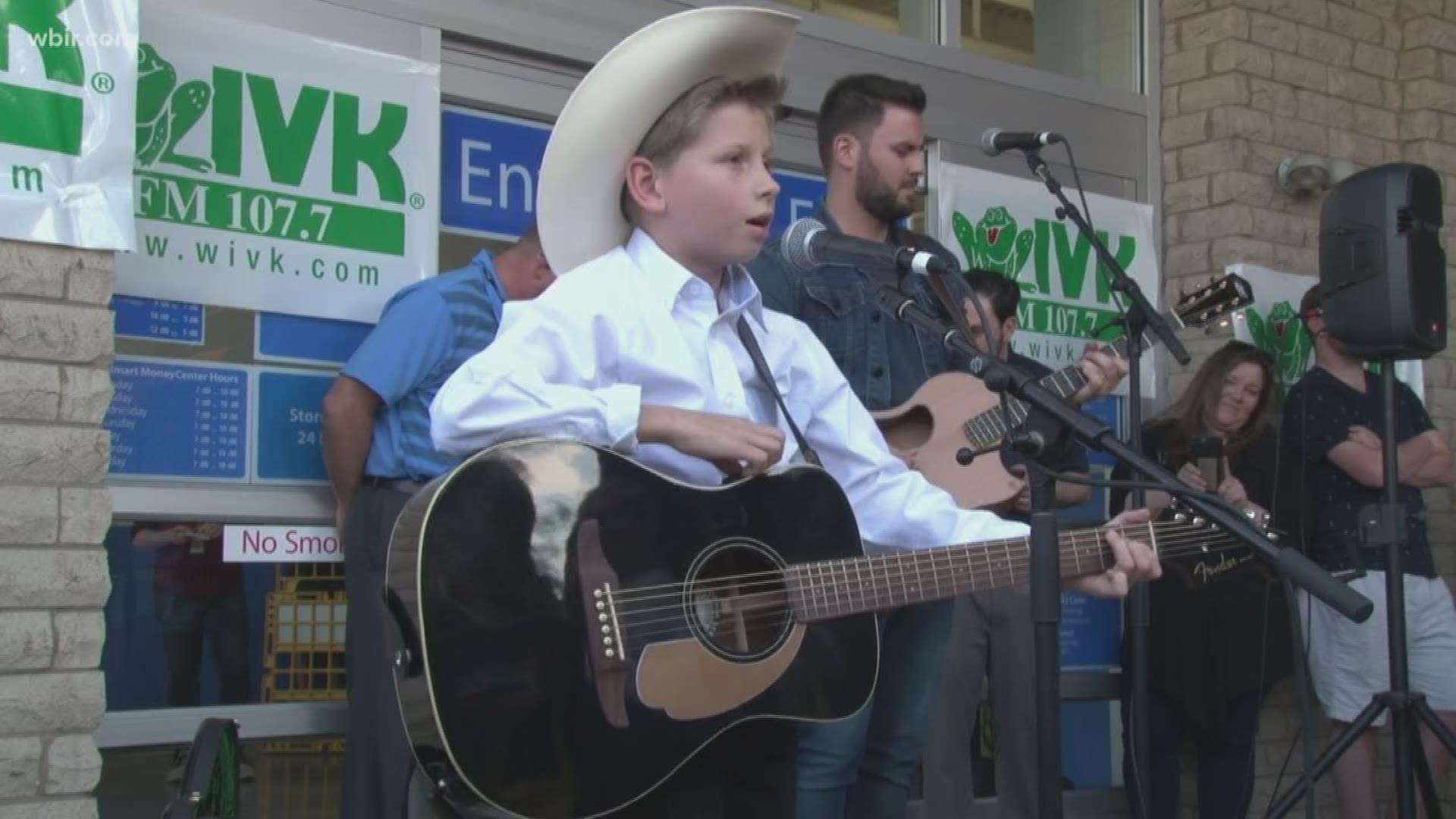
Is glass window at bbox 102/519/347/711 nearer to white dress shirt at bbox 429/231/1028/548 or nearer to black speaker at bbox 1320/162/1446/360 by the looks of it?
white dress shirt at bbox 429/231/1028/548

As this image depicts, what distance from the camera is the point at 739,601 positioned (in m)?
2.66

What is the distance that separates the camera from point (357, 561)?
428 cm

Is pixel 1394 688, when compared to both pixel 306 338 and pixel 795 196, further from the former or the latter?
pixel 306 338

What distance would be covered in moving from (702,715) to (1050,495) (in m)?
0.68

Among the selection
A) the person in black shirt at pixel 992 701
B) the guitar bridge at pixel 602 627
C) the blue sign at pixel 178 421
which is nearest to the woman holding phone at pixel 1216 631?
the person in black shirt at pixel 992 701

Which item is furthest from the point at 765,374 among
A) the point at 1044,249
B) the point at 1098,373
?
the point at 1044,249

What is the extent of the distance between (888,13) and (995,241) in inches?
34.4

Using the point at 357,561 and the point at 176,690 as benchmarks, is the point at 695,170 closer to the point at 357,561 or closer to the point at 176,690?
the point at 357,561

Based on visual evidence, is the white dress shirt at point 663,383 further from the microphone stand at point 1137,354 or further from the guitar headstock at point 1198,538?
the microphone stand at point 1137,354

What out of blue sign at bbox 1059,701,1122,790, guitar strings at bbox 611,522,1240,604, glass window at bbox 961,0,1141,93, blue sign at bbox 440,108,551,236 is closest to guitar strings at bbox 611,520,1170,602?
guitar strings at bbox 611,522,1240,604

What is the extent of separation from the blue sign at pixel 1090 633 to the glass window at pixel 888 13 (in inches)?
82.7

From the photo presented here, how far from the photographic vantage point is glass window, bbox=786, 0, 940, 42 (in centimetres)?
567

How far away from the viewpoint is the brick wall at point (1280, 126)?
646 centimetres

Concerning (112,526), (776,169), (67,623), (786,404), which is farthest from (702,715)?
(776,169)
